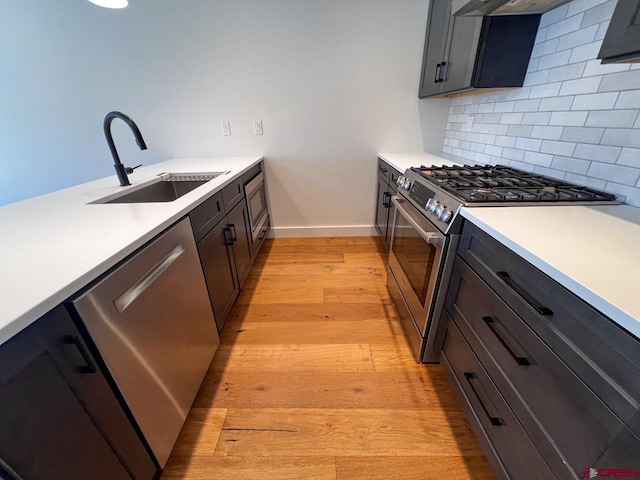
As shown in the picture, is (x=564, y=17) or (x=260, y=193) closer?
(x=564, y=17)

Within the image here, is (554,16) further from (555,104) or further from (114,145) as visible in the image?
(114,145)

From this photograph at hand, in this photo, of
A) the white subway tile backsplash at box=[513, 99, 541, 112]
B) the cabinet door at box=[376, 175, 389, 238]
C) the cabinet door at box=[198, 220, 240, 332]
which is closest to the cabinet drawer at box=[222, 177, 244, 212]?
the cabinet door at box=[198, 220, 240, 332]

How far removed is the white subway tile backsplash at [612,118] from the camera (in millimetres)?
995

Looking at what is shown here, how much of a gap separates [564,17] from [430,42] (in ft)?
3.53

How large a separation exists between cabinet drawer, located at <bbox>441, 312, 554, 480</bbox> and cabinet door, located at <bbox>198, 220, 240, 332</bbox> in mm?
1248

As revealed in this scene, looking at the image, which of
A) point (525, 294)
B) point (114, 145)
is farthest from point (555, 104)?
point (114, 145)

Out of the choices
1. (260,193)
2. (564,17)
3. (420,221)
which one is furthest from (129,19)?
(564,17)

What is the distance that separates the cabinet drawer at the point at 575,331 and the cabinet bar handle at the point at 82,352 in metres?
1.20

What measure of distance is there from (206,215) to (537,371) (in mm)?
1474

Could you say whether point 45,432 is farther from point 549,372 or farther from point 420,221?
point 420,221

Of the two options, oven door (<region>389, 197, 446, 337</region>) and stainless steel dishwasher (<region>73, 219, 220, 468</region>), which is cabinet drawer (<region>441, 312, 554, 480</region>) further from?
stainless steel dishwasher (<region>73, 219, 220, 468</region>)

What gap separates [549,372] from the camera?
69 centimetres

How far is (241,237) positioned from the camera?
2031 millimetres

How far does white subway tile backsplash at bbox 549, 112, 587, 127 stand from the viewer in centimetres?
118
